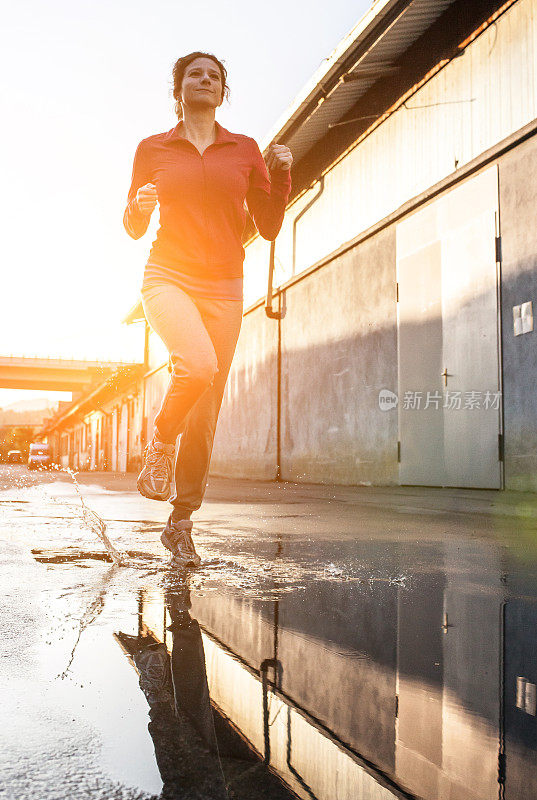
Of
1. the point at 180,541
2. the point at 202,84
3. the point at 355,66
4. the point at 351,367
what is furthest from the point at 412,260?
the point at 180,541

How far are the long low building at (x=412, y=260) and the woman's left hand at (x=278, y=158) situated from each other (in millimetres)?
5060

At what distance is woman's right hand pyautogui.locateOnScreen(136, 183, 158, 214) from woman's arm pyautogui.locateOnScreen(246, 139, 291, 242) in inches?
19.6

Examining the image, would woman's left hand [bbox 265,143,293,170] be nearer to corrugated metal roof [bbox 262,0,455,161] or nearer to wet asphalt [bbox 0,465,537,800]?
wet asphalt [bbox 0,465,537,800]

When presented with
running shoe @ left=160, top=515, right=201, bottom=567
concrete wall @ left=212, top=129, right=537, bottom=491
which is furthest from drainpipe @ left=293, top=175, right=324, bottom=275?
running shoe @ left=160, top=515, right=201, bottom=567

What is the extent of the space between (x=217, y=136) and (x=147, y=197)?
46 cm

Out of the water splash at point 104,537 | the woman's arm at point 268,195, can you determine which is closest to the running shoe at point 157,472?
the water splash at point 104,537

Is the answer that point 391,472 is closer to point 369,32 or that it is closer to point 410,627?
point 369,32

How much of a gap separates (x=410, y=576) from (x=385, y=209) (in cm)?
952

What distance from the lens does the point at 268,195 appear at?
137 inches

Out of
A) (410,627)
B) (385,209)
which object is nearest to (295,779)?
(410,627)

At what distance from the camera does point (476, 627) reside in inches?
79.3

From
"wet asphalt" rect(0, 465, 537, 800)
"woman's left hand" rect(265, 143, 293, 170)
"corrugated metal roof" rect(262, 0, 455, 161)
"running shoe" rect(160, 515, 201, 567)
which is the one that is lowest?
"wet asphalt" rect(0, 465, 537, 800)

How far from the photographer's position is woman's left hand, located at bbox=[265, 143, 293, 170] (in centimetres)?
336

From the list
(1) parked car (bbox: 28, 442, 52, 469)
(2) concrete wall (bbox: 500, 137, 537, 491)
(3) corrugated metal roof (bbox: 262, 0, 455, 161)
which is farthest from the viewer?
(1) parked car (bbox: 28, 442, 52, 469)
